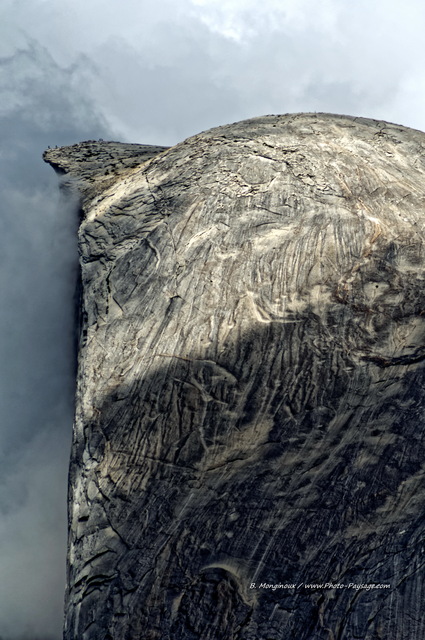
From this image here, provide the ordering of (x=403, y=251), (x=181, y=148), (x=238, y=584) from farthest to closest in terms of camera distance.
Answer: (x=181, y=148), (x=403, y=251), (x=238, y=584)

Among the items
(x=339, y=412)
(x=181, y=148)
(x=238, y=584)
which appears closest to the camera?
(x=238, y=584)

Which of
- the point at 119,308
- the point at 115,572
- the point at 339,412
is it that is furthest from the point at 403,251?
the point at 115,572

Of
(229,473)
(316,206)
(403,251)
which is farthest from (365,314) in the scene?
(229,473)

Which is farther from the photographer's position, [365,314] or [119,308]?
[119,308]

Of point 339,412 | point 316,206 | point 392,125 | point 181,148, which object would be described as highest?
point 392,125

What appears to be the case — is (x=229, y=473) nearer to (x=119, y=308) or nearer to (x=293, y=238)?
(x=119, y=308)

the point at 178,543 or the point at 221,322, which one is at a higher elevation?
the point at 221,322
